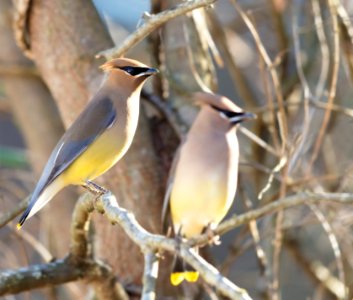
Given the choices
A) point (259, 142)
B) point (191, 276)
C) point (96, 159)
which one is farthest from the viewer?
point (259, 142)

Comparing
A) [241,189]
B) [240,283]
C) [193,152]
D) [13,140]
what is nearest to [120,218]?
[193,152]

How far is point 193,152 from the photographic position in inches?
135

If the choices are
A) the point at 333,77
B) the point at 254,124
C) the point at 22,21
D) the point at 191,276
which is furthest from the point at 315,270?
the point at 22,21

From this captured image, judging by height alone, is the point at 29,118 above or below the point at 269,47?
above

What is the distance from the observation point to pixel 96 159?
318cm

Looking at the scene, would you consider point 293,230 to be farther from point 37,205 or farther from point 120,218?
point 120,218

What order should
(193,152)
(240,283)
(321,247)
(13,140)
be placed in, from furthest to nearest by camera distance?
(13,140) < (240,283) < (321,247) < (193,152)

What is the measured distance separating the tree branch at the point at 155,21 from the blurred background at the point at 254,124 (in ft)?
0.18

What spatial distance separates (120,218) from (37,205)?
72 centimetres

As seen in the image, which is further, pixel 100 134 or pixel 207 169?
pixel 207 169

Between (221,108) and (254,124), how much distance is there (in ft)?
3.79

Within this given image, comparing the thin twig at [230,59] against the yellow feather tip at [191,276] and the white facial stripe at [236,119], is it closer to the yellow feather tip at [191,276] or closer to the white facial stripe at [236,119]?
the white facial stripe at [236,119]

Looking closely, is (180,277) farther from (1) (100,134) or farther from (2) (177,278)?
(1) (100,134)

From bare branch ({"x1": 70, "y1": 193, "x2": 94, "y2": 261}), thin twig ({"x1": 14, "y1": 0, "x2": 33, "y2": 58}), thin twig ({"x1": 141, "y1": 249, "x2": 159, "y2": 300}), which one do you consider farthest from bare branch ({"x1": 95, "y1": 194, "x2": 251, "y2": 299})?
thin twig ({"x1": 14, "y1": 0, "x2": 33, "y2": 58})
